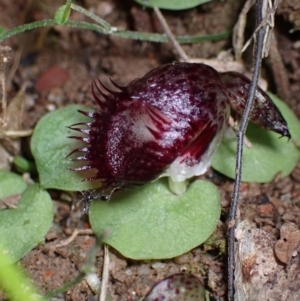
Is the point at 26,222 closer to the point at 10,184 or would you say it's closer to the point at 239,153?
the point at 10,184

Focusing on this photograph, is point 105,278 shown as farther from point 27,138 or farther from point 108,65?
point 108,65

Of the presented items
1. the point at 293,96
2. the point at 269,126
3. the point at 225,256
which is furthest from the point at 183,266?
the point at 293,96

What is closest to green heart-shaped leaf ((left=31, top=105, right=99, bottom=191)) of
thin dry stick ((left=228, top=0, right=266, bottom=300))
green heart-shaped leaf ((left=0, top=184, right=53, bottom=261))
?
green heart-shaped leaf ((left=0, top=184, right=53, bottom=261))

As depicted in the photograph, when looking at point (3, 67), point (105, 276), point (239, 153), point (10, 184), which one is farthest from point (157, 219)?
point (3, 67)

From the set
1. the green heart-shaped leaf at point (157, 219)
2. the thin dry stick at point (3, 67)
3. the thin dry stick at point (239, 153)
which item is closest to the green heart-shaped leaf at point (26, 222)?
the green heart-shaped leaf at point (157, 219)

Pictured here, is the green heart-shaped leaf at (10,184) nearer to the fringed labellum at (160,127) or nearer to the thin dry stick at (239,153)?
the fringed labellum at (160,127)

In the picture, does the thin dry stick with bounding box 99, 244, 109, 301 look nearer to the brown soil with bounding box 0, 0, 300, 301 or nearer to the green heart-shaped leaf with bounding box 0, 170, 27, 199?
the brown soil with bounding box 0, 0, 300, 301
